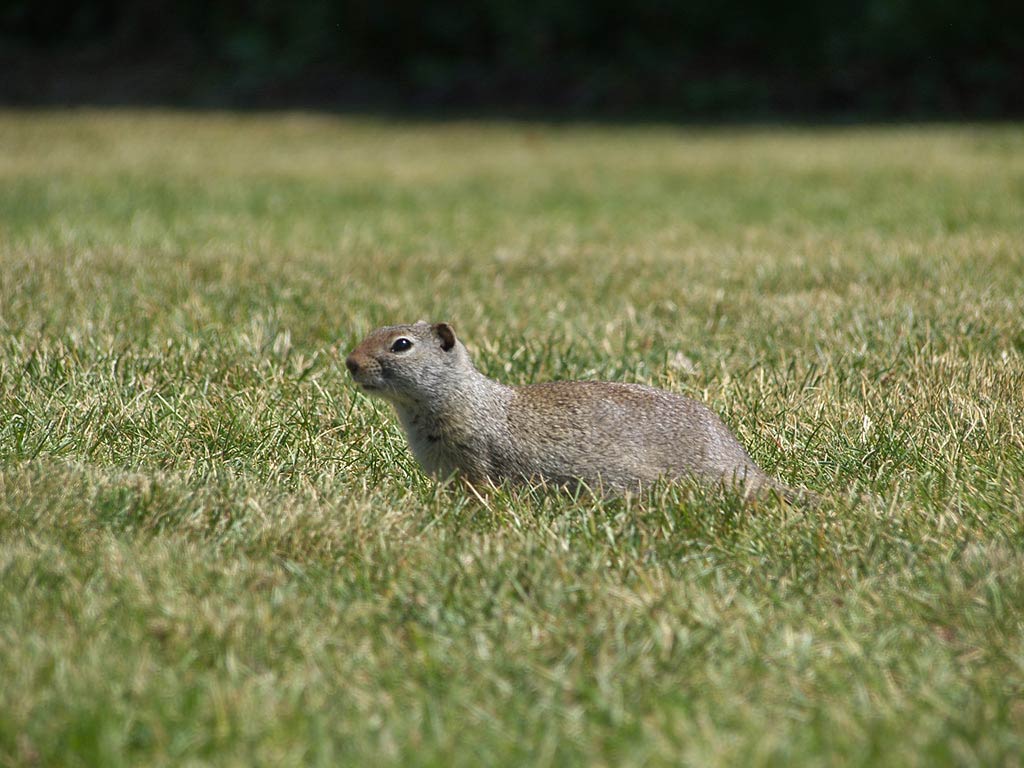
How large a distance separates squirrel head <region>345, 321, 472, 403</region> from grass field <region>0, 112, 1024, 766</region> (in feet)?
0.78

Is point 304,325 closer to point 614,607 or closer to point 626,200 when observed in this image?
point 614,607

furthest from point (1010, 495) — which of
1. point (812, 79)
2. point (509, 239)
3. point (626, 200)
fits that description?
point (812, 79)

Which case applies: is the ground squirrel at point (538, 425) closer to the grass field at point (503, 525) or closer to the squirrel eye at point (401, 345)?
the squirrel eye at point (401, 345)

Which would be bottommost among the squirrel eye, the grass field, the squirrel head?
the grass field

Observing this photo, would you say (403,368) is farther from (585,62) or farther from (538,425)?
(585,62)

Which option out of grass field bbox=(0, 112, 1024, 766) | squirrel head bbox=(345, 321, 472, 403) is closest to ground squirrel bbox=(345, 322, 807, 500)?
squirrel head bbox=(345, 321, 472, 403)

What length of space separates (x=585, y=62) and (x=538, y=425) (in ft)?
55.8

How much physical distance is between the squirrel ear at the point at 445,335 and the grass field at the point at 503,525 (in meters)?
0.37

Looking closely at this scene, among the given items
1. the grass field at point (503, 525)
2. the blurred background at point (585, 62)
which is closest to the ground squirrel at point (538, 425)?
the grass field at point (503, 525)

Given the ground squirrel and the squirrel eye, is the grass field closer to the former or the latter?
the ground squirrel

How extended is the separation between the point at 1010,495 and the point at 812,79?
1635 cm

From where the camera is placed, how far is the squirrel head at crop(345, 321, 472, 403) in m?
3.33

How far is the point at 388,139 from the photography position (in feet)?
46.4

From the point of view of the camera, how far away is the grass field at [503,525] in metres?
2.06
